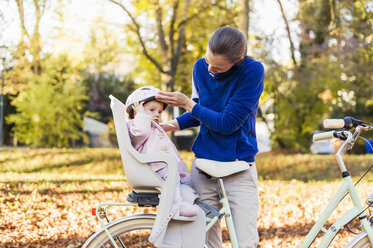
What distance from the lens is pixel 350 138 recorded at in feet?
7.44

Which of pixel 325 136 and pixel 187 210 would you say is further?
pixel 325 136

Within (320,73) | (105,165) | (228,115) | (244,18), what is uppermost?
(244,18)

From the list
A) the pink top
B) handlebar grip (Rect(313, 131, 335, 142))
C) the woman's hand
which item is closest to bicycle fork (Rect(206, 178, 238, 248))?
the pink top

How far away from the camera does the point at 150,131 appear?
2.19 m

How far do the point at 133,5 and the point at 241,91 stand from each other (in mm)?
10095

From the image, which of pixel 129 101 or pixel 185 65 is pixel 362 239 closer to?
pixel 129 101

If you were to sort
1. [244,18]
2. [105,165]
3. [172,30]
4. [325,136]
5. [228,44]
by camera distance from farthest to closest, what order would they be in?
[172,30]
[105,165]
[244,18]
[325,136]
[228,44]

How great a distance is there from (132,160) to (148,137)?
179mm

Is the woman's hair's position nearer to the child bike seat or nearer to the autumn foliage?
the child bike seat

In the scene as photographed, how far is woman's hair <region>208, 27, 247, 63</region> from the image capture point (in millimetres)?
2090

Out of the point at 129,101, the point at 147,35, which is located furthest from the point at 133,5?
the point at 129,101

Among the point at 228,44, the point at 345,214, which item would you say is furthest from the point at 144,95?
the point at 345,214

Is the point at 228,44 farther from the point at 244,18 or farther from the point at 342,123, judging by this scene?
the point at 244,18

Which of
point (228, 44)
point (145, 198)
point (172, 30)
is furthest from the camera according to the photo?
point (172, 30)
